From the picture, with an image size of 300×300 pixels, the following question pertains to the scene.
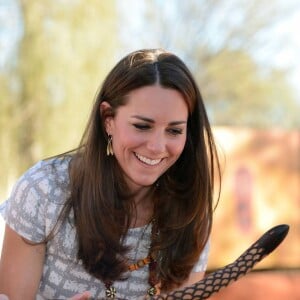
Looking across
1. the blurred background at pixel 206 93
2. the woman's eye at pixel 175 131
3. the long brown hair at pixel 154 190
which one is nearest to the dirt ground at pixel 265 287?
the blurred background at pixel 206 93

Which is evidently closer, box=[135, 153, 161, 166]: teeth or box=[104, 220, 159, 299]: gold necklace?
box=[135, 153, 161, 166]: teeth

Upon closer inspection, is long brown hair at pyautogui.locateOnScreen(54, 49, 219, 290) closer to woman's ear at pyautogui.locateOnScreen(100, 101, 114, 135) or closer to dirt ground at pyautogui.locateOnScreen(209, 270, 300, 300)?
woman's ear at pyautogui.locateOnScreen(100, 101, 114, 135)

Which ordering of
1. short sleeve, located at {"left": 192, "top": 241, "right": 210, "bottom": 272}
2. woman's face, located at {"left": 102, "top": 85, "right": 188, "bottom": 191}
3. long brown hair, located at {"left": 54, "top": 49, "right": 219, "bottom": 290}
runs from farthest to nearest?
1. short sleeve, located at {"left": 192, "top": 241, "right": 210, "bottom": 272}
2. long brown hair, located at {"left": 54, "top": 49, "right": 219, "bottom": 290}
3. woman's face, located at {"left": 102, "top": 85, "right": 188, "bottom": 191}

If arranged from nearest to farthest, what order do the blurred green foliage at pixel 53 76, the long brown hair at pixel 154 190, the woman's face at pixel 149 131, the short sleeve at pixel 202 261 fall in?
the woman's face at pixel 149 131
the long brown hair at pixel 154 190
the short sleeve at pixel 202 261
the blurred green foliage at pixel 53 76

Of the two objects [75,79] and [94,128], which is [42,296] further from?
[75,79]

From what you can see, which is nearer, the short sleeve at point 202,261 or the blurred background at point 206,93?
the short sleeve at point 202,261

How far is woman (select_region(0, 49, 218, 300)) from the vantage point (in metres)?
1.96

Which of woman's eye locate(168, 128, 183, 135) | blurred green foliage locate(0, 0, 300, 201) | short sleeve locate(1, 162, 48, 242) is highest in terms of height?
blurred green foliage locate(0, 0, 300, 201)

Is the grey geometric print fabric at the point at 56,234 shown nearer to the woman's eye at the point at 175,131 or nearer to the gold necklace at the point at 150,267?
the gold necklace at the point at 150,267

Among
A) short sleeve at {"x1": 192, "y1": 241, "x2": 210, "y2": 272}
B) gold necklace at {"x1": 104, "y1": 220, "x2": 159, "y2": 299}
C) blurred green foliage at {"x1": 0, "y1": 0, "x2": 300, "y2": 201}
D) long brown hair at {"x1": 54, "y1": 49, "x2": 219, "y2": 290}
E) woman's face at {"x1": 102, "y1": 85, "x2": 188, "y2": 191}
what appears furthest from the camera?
blurred green foliage at {"x1": 0, "y1": 0, "x2": 300, "y2": 201}

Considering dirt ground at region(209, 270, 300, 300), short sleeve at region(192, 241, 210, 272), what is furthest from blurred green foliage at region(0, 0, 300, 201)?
short sleeve at region(192, 241, 210, 272)

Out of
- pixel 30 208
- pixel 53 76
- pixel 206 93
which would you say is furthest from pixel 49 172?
pixel 206 93

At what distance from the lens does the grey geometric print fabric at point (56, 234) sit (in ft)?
6.68

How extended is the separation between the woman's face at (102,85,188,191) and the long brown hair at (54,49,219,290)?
36mm
